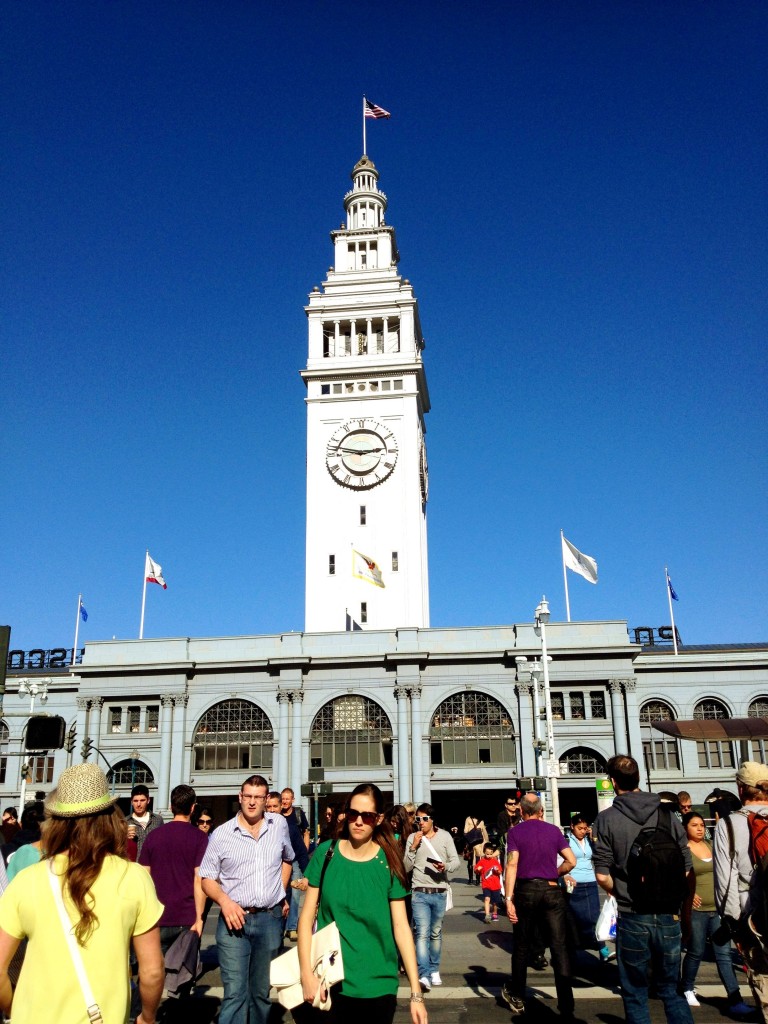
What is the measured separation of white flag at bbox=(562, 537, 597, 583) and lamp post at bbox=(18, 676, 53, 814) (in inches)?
1077

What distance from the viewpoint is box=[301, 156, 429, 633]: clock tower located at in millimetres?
56781

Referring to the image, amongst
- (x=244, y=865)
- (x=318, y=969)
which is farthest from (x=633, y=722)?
(x=318, y=969)

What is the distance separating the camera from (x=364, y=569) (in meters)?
55.1

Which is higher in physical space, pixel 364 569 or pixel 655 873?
pixel 364 569

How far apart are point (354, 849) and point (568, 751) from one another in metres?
43.0

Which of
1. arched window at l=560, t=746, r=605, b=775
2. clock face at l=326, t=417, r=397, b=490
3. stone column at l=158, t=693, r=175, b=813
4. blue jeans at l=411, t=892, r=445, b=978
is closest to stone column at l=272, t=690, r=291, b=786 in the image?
stone column at l=158, t=693, r=175, b=813

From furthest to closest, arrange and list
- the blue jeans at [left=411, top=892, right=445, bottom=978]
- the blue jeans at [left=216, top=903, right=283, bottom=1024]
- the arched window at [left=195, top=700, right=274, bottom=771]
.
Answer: the arched window at [left=195, top=700, right=274, bottom=771] → the blue jeans at [left=411, top=892, right=445, bottom=978] → the blue jeans at [left=216, top=903, right=283, bottom=1024]

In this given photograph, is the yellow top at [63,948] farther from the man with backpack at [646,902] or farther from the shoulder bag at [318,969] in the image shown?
the man with backpack at [646,902]

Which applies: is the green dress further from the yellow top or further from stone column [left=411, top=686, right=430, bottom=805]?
stone column [left=411, top=686, right=430, bottom=805]

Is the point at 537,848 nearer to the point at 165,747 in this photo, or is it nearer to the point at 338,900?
the point at 338,900

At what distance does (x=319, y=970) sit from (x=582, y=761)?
143ft

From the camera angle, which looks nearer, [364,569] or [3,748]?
[3,748]

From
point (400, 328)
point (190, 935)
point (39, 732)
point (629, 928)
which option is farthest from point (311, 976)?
point (400, 328)

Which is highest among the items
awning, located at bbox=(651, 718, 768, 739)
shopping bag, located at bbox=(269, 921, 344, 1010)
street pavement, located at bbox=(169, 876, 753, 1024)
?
awning, located at bbox=(651, 718, 768, 739)
